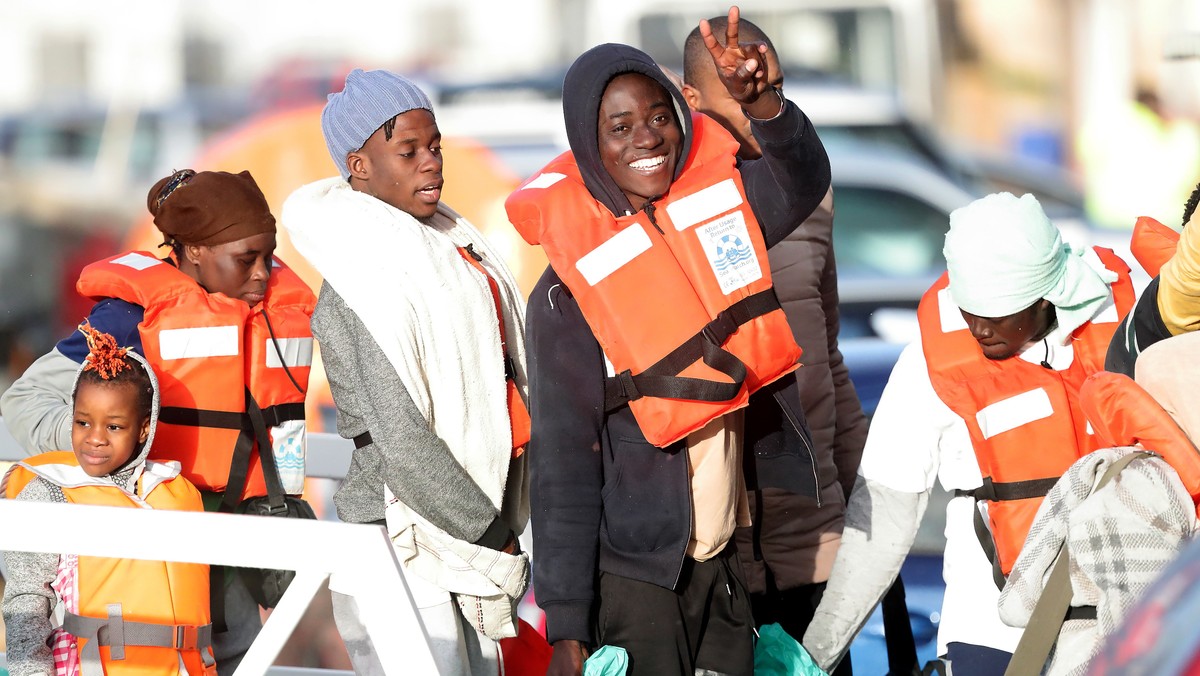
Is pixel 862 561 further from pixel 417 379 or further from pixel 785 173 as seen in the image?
pixel 417 379

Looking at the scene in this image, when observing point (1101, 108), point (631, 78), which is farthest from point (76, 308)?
point (1101, 108)

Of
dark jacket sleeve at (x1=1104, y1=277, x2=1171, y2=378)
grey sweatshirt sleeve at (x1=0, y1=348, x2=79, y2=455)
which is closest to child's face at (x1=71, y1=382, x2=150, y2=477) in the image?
grey sweatshirt sleeve at (x1=0, y1=348, x2=79, y2=455)

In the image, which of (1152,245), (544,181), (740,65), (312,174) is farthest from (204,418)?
(312,174)

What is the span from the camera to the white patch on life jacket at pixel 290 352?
9.62 ft

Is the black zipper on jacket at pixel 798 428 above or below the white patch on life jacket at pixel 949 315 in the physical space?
below

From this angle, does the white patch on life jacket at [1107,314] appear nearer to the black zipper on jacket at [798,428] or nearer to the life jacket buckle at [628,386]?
the black zipper on jacket at [798,428]

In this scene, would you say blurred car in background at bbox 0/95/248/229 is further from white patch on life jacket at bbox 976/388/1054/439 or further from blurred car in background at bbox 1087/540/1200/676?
blurred car in background at bbox 1087/540/1200/676

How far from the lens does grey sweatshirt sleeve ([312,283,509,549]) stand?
241 centimetres

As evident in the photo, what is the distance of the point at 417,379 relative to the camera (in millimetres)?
2447

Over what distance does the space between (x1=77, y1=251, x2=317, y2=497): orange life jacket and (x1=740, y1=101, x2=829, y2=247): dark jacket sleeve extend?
1.13 m

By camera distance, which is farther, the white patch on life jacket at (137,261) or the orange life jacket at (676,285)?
the white patch on life jacket at (137,261)

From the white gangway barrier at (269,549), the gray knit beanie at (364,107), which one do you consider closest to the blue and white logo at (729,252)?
the gray knit beanie at (364,107)

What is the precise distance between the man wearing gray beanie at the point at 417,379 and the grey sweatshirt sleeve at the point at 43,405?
59 cm

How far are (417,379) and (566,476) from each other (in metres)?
0.38
